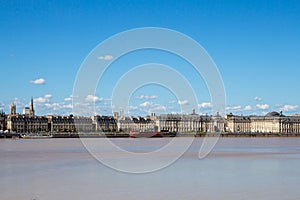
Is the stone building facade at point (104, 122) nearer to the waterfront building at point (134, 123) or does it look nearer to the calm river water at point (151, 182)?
the waterfront building at point (134, 123)

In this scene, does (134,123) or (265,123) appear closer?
(134,123)

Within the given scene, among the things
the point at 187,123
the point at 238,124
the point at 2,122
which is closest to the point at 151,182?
the point at 2,122

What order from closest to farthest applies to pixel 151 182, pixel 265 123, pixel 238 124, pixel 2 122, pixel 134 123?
pixel 151 182, pixel 2 122, pixel 134 123, pixel 265 123, pixel 238 124

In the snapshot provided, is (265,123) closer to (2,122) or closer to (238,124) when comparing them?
(238,124)

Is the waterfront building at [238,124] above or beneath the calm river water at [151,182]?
beneath

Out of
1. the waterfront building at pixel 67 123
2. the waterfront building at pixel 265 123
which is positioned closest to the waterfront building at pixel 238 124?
the waterfront building at pixel 265 123

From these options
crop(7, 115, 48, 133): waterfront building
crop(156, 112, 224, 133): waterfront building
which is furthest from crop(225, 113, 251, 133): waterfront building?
crop(7, 115, 48, 133): waterfront building

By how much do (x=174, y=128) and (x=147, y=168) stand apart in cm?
11031

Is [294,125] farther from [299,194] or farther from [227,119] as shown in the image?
[299,194]

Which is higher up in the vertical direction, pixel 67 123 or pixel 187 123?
pixel 67 123

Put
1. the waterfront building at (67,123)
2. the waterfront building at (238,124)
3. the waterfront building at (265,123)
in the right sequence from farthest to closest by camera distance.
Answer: the waterfront building at (238,124) < the waterfront building at (265,123) < the waterfront building at (67,123)

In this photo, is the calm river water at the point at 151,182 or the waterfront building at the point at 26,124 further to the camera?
the waterfront building at the point at 26,124

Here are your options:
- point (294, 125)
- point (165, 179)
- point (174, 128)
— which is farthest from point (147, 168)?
point (294, 125)

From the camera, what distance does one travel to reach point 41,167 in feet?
67.5
